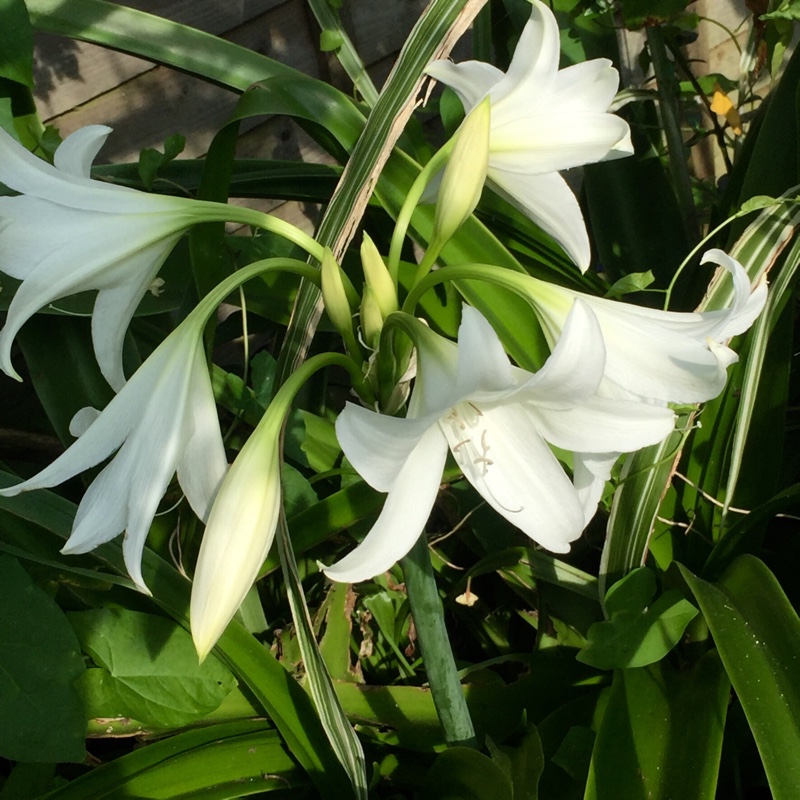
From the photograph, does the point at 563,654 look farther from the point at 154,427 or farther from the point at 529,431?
the point at 154,427

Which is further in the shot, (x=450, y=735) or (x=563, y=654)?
(x=563, y=654)

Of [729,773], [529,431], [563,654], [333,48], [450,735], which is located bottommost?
[729,773]

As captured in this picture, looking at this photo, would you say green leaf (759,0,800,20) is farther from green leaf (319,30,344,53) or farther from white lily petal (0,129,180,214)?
white lily petal (0,129,180,214)

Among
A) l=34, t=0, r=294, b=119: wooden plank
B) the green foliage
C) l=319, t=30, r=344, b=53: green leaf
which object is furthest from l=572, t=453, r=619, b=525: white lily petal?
l=34, t=0, r=294, b=119: wooden plank

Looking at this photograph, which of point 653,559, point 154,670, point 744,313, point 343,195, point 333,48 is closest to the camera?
point 744,313

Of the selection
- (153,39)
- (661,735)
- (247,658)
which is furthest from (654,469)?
(153,39)

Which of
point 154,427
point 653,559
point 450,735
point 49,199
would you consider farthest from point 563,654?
point 49,199

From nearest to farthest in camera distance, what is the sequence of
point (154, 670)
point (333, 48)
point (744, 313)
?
point (744, 313), point (154, 670), point (333, 48)
